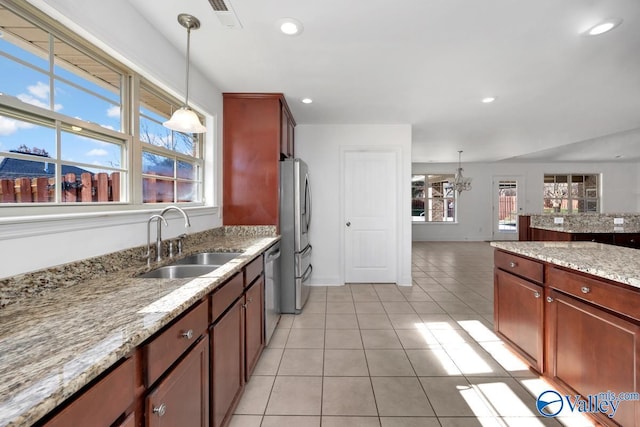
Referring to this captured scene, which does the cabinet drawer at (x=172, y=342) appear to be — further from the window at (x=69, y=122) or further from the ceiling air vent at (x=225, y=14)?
the ceiling air vent at (x=225, y=14)

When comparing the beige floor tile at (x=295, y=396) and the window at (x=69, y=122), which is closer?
the window at (x=69, y=122)

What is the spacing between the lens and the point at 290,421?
5.08ft

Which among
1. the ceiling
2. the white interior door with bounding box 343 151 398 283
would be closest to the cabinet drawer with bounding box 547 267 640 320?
the ceiling

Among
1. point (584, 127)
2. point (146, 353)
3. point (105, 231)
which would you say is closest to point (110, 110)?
point (105, 231)

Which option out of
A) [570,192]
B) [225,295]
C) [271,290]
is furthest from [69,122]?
[570,192]

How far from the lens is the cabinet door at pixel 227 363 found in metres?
1.29

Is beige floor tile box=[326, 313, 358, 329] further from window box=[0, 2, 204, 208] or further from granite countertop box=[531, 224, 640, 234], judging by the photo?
granite countertop box=[531, 224, 640, 234]

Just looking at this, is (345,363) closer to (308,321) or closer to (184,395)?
(308,321)

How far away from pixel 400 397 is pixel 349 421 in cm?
40

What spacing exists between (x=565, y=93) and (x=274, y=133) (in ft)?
10.5

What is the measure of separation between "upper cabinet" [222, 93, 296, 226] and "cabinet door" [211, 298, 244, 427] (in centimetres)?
145

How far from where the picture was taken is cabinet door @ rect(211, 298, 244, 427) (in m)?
1.29

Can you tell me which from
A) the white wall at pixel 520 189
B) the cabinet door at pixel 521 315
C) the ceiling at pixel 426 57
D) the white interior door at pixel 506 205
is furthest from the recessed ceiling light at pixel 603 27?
the white interior door at pixel 506 205

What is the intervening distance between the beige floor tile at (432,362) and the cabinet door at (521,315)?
0.50 m
